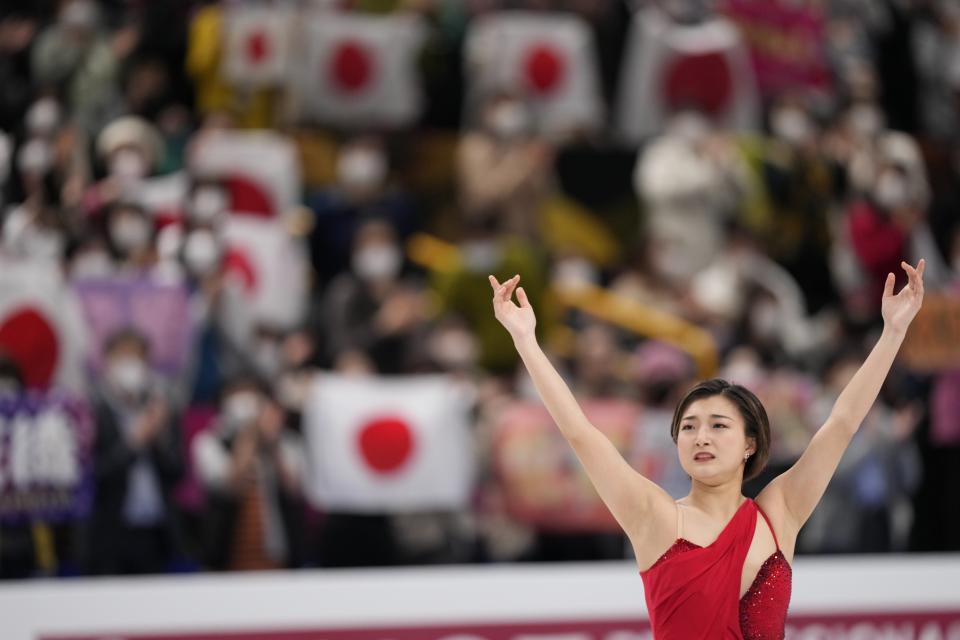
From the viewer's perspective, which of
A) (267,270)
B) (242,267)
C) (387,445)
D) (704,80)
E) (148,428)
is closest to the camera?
(148,428)

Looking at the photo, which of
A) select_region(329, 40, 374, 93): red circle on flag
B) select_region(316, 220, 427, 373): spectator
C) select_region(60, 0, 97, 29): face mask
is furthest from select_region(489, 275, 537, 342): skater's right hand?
select_region(329, 40, 374, 93): red circle on flag

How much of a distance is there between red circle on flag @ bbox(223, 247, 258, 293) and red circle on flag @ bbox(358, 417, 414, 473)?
4.89ft

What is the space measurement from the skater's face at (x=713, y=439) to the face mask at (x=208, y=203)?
6.38 m

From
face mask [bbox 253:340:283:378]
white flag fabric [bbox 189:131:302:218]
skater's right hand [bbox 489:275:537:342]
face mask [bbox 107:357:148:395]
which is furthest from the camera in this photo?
white flag fabric [bbox 189:131:302:218]

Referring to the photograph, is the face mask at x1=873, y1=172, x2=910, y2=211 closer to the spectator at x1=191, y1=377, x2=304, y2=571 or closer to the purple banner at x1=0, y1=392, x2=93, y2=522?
the spectator at x1=191, y1=377, x2=304, y2=571

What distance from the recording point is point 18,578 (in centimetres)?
730

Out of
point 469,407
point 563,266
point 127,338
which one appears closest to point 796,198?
point 563,266

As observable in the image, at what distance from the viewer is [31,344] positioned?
7.87 metres

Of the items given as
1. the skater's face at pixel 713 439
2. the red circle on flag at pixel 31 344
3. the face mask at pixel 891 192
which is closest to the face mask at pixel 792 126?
the face mask at pixel 891 192

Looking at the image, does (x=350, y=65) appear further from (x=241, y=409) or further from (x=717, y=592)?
(x=717, y=592)

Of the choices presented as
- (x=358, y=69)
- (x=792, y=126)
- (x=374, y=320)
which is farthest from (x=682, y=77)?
(x=374, y=320)

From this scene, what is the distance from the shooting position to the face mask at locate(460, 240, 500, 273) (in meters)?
9.52

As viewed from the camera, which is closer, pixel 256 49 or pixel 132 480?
pixel 132 480

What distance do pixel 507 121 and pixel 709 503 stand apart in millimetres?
7374
